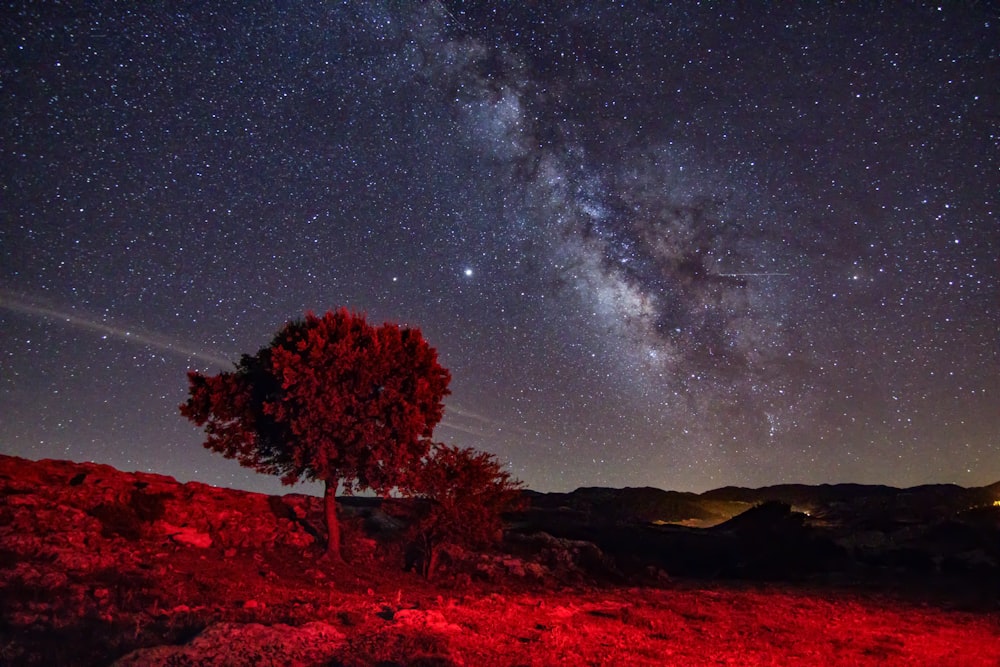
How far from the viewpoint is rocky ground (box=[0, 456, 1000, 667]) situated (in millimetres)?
11500

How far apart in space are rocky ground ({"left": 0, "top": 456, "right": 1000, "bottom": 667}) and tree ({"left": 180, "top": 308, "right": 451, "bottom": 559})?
157 inches

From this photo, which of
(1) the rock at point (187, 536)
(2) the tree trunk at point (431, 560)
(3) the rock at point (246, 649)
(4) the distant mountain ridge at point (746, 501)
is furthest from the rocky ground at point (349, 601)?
(4) the distant mountain ridge at point (746, 501)

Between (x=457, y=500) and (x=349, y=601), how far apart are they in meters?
9.84

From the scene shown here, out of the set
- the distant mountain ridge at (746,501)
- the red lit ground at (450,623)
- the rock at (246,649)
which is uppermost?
the distant mountain ridge at (746,501)

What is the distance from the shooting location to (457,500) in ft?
88.9

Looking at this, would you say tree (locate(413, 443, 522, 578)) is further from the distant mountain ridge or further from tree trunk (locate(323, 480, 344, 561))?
the distant mountain ridge

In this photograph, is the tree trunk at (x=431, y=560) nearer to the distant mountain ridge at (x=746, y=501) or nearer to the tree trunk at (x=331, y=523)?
the tree trunk at (x=331, y=523)

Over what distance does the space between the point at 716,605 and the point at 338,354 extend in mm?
18033

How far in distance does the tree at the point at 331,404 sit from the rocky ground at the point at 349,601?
400 cm

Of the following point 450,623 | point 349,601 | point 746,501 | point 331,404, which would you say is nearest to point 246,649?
point 450,623

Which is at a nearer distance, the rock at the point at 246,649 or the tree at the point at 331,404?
the rock at the point at 246,649

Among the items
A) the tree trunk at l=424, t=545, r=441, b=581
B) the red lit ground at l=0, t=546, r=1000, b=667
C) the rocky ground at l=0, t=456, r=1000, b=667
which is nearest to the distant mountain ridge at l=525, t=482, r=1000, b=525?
the rocky ground at l=0, t=456, r=1000, b=667

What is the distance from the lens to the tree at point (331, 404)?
26.0 m

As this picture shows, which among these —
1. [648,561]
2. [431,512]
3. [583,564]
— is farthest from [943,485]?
[431,512]
